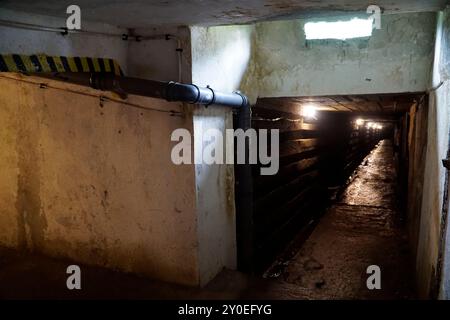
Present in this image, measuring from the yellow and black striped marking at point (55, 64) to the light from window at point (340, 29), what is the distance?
3518 millimetres

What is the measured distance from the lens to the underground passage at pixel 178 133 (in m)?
4.18

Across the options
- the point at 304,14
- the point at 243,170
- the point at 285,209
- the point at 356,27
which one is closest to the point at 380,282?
the point at 285,209

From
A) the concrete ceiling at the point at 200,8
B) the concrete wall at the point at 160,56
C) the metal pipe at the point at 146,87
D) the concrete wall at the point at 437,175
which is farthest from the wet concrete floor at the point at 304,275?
the concrete ceiling at the point at 200,8

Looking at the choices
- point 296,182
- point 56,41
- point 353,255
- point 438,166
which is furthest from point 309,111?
point 56,41

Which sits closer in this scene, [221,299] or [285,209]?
[221,299]

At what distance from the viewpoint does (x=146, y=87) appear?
14.4ft

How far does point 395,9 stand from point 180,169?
3.55 meters

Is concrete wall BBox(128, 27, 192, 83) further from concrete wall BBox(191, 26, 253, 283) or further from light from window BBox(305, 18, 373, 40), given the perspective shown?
light from window BBox(305, 18, 373, 40)

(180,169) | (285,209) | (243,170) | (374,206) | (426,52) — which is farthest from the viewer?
(374,206)

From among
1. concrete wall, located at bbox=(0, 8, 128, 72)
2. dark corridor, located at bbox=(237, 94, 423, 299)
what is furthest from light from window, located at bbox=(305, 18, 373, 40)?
concrete wall, located at bbox=(0, 8, 128, 72)

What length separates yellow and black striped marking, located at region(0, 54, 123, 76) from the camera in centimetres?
362

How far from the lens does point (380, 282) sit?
676 centimetres
